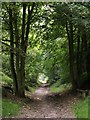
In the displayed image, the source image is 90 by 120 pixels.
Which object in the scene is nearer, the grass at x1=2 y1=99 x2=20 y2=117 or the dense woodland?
the grass at x1=2 y1=99 x2=20 y2=117

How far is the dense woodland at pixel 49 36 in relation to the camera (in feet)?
59.8

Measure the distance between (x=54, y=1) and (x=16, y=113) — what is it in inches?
292

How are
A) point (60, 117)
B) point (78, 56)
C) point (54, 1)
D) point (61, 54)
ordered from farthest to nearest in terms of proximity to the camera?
point (61, 54) → point (78, 56) → point (54, 1) → point (60, 117)

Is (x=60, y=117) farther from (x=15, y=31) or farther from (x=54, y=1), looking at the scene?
(x=15, y=31)

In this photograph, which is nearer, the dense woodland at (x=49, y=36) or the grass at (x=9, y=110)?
the grass at (x=9, y=110)

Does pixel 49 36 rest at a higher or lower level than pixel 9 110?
higher

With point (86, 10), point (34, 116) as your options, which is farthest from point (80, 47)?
point (34, 116)

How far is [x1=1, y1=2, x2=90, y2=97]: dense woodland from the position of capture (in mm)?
18234

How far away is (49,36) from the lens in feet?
78.5

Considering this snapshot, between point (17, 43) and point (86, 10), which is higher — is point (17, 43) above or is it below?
below

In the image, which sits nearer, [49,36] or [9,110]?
[9,110]

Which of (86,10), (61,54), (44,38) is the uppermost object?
(86,10)

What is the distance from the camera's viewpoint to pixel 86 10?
17250 mm

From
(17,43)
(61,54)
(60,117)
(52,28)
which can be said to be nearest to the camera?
(60,117)
